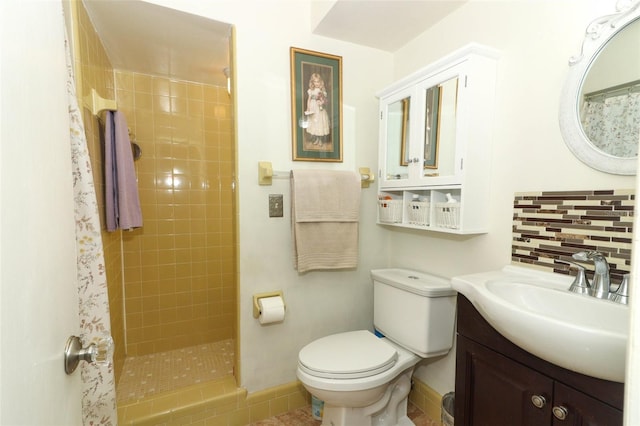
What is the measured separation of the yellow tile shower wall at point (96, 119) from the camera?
1.33 m

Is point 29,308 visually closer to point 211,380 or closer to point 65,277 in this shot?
point 65,277

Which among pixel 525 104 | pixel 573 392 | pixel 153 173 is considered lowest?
pixel 573 392

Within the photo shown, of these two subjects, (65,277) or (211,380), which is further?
(211,380)

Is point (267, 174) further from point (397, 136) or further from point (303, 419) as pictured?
point (303, 419)

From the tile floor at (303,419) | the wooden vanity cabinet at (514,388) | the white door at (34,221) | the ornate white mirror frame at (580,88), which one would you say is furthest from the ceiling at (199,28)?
the tile floor at (303,419)

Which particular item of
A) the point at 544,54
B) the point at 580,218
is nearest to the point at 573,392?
the point at 580,218

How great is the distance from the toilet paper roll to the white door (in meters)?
0.96

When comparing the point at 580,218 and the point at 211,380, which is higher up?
the point at 580,218

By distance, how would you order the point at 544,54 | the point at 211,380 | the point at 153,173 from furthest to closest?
Result: the point at 153,173 < the point at 211,380 < the point at 544,54

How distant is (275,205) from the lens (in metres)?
1.71

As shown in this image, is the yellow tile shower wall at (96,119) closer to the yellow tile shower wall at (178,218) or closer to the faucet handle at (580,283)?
the yellow tile shower wall at (178,218)

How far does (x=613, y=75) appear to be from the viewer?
101 cm

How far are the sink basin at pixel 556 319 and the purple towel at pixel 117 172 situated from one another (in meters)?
1.75

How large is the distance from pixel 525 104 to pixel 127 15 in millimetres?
1856
